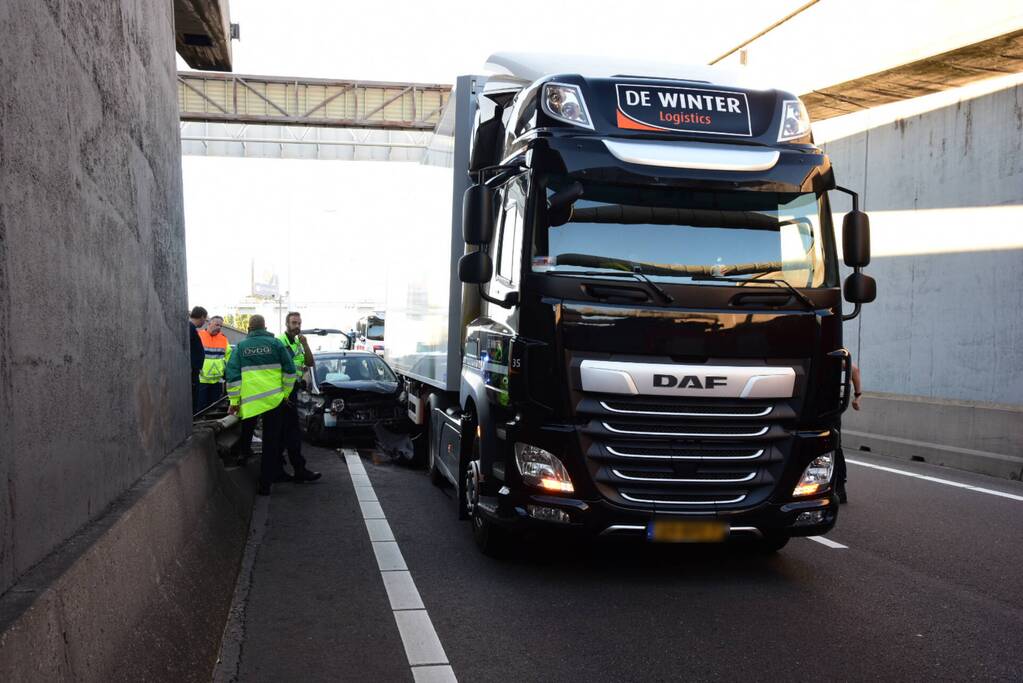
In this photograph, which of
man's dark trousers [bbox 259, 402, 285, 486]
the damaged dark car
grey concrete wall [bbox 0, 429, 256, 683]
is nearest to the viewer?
grey concrete wall [bbox 0, 429, 256, 683]

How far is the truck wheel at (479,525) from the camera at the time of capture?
6746 mm

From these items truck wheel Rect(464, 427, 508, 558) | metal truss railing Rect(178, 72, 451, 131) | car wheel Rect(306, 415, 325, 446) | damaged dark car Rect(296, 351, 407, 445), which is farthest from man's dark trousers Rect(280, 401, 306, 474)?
metal truss railing Rect(178, 72, 451, 131)

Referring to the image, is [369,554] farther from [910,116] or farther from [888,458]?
[910,116]

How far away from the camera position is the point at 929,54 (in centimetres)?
1345

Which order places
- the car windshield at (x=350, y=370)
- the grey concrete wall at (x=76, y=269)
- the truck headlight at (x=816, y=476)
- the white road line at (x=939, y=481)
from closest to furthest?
the grey concrete wall at (x=76, y=269) < the truck headlight at (x=816, y=476) < the white road line at (x=939, y=481) < the car windshield at (x=350, y=370)

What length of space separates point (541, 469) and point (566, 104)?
2.30m

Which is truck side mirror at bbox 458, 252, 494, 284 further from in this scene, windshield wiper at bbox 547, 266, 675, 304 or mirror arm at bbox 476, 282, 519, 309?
windshield wiper at bbox 547, 266, 675, 304

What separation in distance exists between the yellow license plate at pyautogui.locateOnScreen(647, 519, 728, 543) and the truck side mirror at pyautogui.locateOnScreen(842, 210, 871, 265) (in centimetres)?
202

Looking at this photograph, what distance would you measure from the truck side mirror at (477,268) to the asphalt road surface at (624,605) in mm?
1966

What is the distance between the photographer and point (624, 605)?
5828 mm

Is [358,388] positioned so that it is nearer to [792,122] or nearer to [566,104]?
[566,104]

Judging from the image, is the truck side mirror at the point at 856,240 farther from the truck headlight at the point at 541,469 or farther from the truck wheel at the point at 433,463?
the truck wheel at the point at 433,463

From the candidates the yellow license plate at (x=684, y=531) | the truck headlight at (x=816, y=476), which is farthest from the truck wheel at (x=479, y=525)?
the truck headlight at (x=816, y=476)

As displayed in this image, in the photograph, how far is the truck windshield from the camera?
6.02 m
